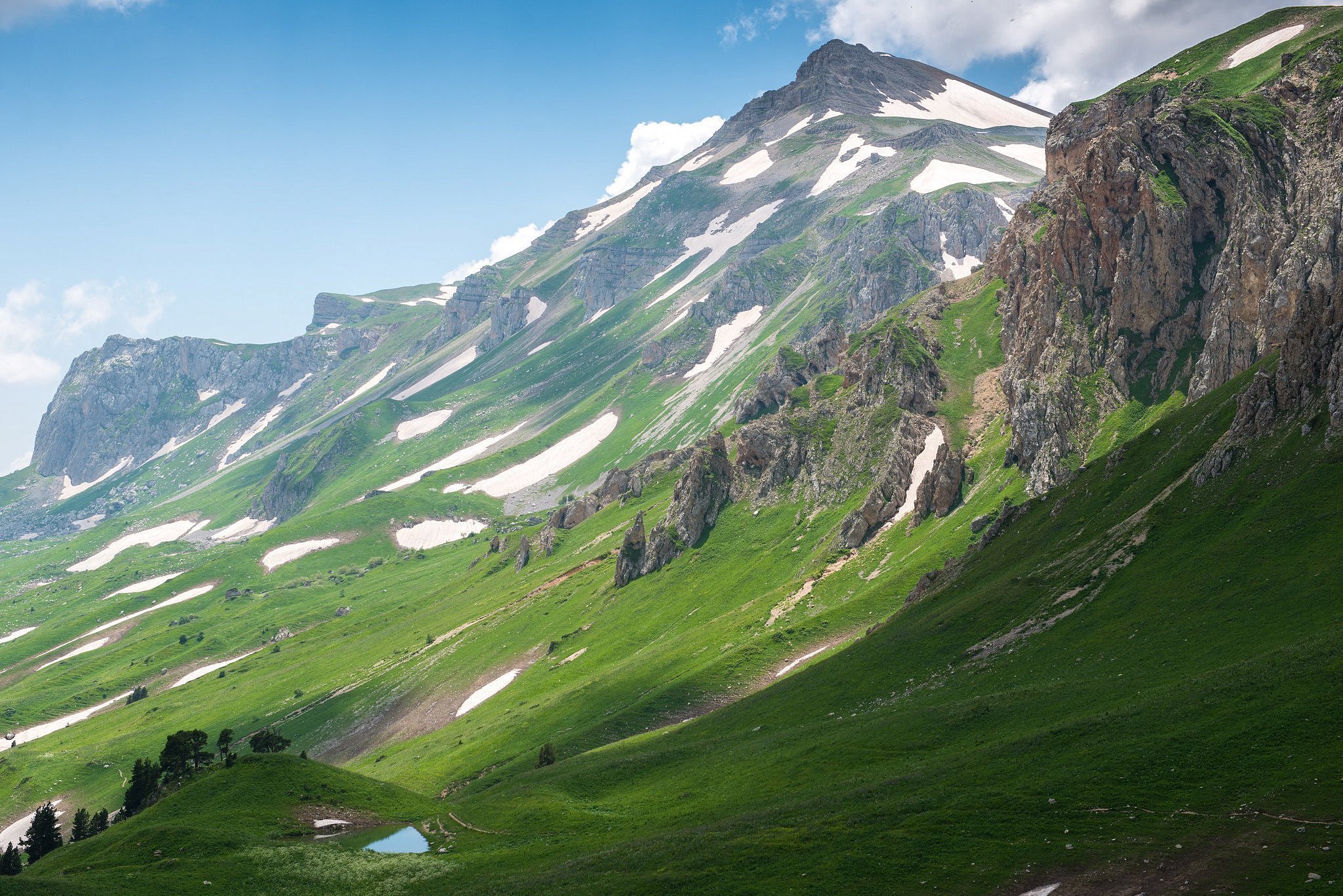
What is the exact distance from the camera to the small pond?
75.9 m

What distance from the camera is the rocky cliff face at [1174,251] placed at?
441 feet

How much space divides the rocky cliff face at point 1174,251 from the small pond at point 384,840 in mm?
107722

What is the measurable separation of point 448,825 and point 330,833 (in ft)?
33.2

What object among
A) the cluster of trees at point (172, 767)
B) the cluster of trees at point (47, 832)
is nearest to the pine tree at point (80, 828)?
the cluster of trees at point (47, 832)

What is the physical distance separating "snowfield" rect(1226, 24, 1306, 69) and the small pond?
8016 inches

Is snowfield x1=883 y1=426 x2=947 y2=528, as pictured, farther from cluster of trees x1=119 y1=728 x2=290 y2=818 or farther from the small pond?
cluster of trees x1=119 y1=728 x2=290 y2=818

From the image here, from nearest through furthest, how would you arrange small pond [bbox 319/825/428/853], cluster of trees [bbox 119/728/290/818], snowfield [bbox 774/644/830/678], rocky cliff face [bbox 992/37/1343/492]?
1. small pond [bbox 319/825/428/853]
2. cluster of trees [bbox 119/728/290/818]
3. snowfield [bbox 774/644/830/678]
4. rocky cliff face [bbox 992/37/1343/492]

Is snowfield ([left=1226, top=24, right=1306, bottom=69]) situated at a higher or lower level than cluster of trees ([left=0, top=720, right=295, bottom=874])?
higher

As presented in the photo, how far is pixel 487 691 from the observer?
189m

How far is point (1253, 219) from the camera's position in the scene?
142 m

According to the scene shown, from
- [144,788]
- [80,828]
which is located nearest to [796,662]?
[144,788]

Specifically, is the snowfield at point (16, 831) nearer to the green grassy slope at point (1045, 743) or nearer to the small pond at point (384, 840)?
the green grassy slope at point (1045, 743)

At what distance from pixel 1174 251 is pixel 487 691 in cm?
15236

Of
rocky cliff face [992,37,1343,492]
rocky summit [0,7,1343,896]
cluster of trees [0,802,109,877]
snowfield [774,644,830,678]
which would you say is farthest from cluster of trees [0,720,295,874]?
rocky cliff face [992,37,1343,492]
